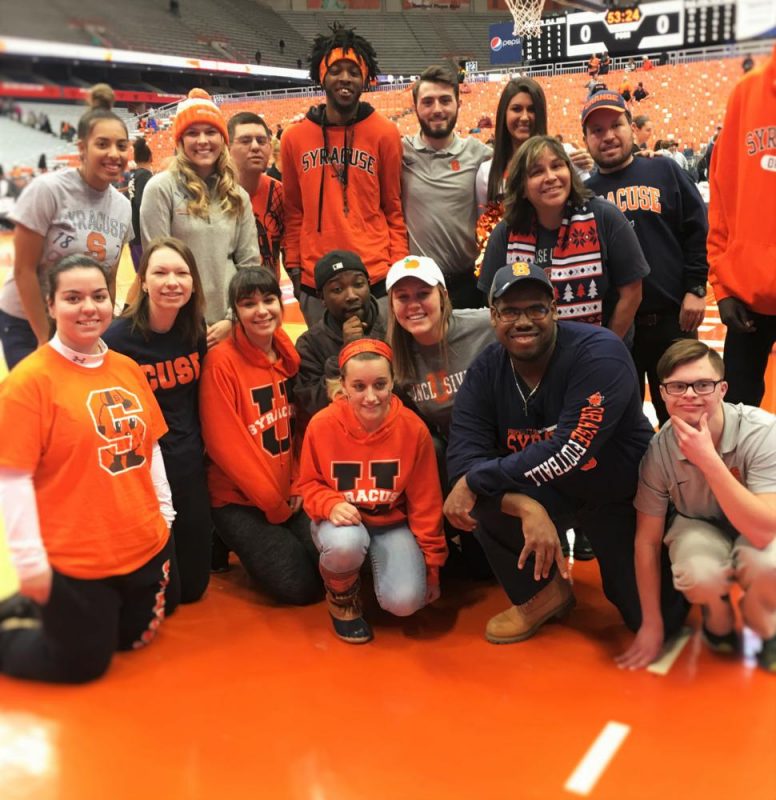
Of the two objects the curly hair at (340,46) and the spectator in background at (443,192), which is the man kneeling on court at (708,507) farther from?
the spectator in background at (443,192)

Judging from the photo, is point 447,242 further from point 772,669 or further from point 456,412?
point 772,669

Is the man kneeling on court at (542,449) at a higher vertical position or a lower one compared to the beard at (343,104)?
lower

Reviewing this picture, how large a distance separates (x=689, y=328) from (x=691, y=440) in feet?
3.96

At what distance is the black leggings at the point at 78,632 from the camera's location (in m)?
1.12

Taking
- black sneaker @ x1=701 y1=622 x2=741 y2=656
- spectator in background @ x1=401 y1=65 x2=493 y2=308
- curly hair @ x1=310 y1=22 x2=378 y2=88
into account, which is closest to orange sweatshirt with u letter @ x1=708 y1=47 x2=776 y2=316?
black sneaker @ x1=701 y1=622 x2=741 y2=656

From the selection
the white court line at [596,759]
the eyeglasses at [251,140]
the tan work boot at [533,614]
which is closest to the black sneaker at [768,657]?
the white court line at [596,759]

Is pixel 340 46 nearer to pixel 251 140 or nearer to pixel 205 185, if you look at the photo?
pixel 205 185

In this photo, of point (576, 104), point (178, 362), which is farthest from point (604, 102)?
point (178, 362)

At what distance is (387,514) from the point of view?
2314mm

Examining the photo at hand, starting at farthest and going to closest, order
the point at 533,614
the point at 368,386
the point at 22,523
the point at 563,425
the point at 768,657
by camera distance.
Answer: the point at 368,386, the point at 533,614, the point at 563,425, the point at 768,657, the point at 22,523

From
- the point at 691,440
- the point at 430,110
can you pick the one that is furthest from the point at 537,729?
the point at 430,110

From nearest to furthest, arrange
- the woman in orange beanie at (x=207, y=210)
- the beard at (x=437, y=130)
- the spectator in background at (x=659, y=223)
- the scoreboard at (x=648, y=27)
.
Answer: the scoreboard at (x=648, y=27), the woman in orange beanie at (x=207, y=210), the spectator in background at (x=659, y=223), the beard at (x=437, y=130)

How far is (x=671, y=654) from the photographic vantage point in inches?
57.9

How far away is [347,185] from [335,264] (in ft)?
0.78
